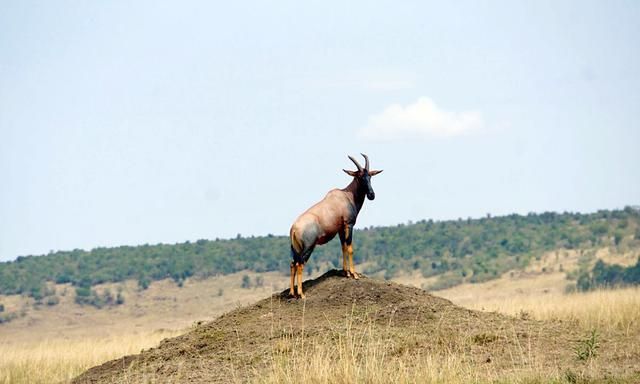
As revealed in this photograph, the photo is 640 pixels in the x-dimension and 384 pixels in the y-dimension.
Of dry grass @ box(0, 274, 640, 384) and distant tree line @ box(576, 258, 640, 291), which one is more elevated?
distant tree line @ box(576, 258, 640, 291)

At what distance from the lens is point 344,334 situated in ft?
45.1

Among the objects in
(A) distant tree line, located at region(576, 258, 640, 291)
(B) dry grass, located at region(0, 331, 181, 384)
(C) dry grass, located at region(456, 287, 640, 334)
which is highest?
(A) distant tree line, located at region(576, 258, 640, 291)

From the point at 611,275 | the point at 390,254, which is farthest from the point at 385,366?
the point at 390,254

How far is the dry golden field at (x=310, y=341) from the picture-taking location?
38.5 feet

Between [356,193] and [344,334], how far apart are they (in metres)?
3.14

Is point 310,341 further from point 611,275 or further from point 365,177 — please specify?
point 611,275

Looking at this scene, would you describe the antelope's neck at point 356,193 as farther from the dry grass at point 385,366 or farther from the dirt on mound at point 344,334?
the dry grass at point 385,366

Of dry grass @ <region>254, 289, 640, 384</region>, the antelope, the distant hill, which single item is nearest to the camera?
dry grass @ <region>254, 289, 640, 384</region>

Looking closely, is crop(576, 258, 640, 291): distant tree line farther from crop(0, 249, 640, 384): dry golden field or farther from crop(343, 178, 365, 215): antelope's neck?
crop(343, 178, 365, 215): antelope's neck

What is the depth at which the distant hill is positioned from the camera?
178ft

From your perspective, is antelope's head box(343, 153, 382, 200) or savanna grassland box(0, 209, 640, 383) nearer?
savanna grassland box(0, 209, 640, 383)

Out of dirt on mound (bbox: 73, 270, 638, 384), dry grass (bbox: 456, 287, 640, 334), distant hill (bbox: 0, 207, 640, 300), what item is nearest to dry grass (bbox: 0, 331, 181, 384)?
dirt on mound (bbox: 73, 270, 638, 384)

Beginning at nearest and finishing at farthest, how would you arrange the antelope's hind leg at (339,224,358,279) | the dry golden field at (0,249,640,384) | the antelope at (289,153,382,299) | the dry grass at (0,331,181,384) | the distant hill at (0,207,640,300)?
1. the dry golden field at (0,249,640,384)
2. the antelope at (289,153,382,299)
3. the antelope's hind leg at (339,224,358,279)
4. the dry grass at (0,331,181,384)
5. the distant hill at (0,207,640,300)

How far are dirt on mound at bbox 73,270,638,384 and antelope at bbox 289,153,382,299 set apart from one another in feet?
1.61
